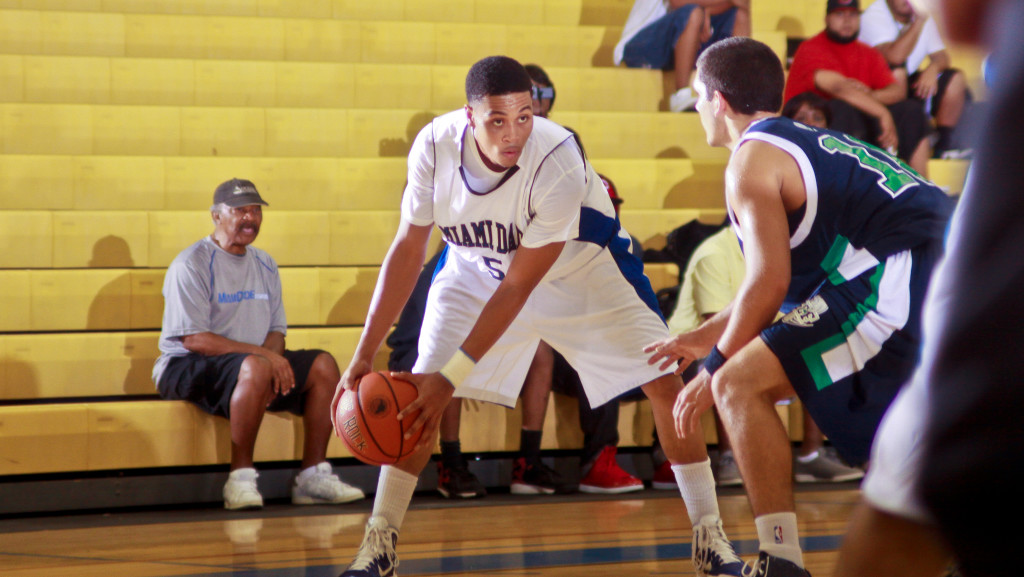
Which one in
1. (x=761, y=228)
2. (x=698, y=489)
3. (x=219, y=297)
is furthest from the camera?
(x=219, y=297)

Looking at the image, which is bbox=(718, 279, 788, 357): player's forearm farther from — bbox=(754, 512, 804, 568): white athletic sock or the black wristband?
bbox=(754, 512, 804, 568): white athletic sock

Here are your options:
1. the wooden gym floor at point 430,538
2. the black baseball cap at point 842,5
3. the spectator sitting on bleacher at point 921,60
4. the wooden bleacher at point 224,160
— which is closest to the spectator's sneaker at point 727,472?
the wooden bleacher at point 224,160

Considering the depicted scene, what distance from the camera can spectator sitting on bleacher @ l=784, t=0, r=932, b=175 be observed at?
6.25 metres

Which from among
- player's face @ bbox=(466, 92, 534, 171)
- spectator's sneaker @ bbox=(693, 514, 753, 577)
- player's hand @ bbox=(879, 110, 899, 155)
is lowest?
spectator's sneaker @ bbox=(693, 514, 753, 577)

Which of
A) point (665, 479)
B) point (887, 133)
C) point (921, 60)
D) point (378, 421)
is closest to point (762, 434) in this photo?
point (378, 421)

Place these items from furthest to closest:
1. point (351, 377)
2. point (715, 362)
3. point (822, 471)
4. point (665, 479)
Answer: point (822, 471)
point (665, 479)
point (351, 377)
point (715, 362)

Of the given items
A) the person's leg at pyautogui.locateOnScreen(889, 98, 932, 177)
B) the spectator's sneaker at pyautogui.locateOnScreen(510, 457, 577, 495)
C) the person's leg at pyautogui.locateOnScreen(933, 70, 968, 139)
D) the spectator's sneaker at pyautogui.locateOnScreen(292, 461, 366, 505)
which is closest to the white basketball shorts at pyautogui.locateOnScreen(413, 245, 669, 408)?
the spectator's sneaker at pyautogui.locateOnScreen(292, 461, 366, 505)

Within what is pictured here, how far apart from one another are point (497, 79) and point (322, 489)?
95.0 inches

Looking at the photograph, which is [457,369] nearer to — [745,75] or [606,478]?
[745,75]

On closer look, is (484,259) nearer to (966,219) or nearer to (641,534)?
(641,534)

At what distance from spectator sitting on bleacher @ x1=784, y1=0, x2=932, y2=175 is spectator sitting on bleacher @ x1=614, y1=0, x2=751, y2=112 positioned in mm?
626

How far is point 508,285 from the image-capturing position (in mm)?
2797

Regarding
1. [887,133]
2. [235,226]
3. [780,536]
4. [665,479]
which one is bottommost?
[665,479]

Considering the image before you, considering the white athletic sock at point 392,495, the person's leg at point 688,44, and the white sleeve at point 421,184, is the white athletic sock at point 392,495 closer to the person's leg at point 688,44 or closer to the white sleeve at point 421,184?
the white sleeve at point 421,184
